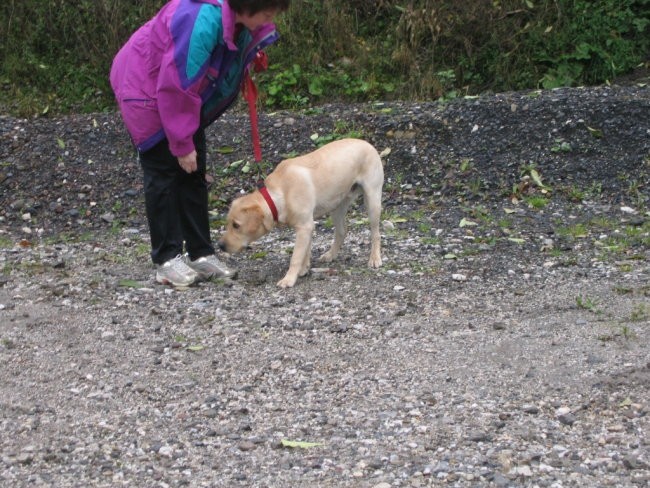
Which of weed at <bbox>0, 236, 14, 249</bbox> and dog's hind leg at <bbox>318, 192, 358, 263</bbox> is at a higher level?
dog's hind leg at <bbox>318, 192, 358, 263</bbox>

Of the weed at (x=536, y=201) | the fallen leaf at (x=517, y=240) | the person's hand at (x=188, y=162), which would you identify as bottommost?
the weed at (x=536, y=201)

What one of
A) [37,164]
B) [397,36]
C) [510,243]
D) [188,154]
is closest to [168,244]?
[188,154]

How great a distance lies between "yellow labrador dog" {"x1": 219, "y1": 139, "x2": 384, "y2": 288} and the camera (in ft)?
20.5

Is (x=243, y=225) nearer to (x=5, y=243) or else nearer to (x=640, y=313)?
(x=640, y=313)

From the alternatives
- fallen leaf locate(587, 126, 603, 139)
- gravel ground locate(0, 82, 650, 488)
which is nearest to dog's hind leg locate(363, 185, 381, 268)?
gravel ground locate(0, 82, 650, 488)

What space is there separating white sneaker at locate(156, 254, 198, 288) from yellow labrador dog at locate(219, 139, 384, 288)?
0.29m

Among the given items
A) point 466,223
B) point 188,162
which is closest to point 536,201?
point 466,223

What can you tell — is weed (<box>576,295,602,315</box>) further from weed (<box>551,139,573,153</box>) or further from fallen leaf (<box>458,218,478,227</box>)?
weed (<box>551,139,573,153</box>)

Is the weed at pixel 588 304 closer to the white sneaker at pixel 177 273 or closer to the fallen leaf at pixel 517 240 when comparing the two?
the fallen leaf at pixel 517 240

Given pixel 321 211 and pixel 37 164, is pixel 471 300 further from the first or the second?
pixel 37 164

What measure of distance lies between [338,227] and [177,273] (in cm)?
130

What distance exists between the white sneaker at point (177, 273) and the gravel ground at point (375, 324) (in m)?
0.08

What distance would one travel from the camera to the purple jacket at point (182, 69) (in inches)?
216

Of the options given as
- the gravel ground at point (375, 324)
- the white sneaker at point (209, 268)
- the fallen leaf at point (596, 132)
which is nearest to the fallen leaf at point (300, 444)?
the gravel ground at point (375, 324)
